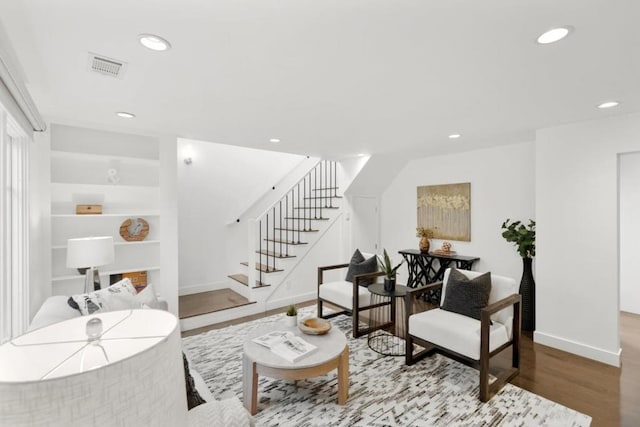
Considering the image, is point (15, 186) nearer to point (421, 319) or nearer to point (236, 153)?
point (236, 153)

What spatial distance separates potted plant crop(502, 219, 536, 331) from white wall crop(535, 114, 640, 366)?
10.0 inches

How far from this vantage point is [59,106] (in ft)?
8.96

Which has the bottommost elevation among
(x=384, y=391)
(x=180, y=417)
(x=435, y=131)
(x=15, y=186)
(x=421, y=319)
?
(x=384, y=391)

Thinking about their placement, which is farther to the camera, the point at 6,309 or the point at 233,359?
the point at 233,359

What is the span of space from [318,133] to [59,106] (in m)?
2.42

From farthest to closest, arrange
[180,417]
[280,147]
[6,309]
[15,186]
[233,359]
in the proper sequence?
[280,147], [233,359], [15,186], [6,309], [180,417]

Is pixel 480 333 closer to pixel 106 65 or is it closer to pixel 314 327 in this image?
pixel 314 327

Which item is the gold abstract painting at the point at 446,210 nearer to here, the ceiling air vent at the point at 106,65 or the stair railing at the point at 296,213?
the stair railing at the point at 296,213

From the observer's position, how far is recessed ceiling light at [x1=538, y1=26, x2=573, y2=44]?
1554 mm

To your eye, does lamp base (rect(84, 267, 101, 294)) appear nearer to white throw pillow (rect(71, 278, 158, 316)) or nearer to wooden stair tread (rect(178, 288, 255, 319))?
white throw pillow (rect(71, 278, 158, 316))

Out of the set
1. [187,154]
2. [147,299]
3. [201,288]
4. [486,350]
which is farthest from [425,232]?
[147,299]

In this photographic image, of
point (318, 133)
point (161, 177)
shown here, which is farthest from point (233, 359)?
point (318, 133)

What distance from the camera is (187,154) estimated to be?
4875 mm

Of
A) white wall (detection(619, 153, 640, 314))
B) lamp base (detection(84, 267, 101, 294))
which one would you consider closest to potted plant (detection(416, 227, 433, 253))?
white wall (detection(619, 153, 640, 314))
